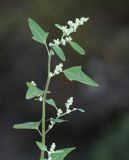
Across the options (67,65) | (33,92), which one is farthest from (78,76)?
(67,65)

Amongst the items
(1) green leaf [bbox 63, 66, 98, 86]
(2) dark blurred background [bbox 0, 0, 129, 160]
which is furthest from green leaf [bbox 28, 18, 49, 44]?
(2) dark blurred background [bbox 0, 0, 129, 160]

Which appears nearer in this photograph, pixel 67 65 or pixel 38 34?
pixel 38 34

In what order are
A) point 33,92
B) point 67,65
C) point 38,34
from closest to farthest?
point 33,92
point 38,34
point 67,65

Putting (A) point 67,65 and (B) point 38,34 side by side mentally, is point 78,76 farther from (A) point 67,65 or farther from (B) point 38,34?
(A) point 67,65

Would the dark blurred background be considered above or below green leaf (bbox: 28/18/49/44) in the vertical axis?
above

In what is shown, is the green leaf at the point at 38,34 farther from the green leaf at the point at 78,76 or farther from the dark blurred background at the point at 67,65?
the dark blurred background at the point at 67,65

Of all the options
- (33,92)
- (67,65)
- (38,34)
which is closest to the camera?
(33,92)

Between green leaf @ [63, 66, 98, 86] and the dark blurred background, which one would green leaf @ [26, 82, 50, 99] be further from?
the dark blurred background

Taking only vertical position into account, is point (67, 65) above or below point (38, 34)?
above

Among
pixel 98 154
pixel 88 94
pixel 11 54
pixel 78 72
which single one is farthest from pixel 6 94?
pixel 78 72
